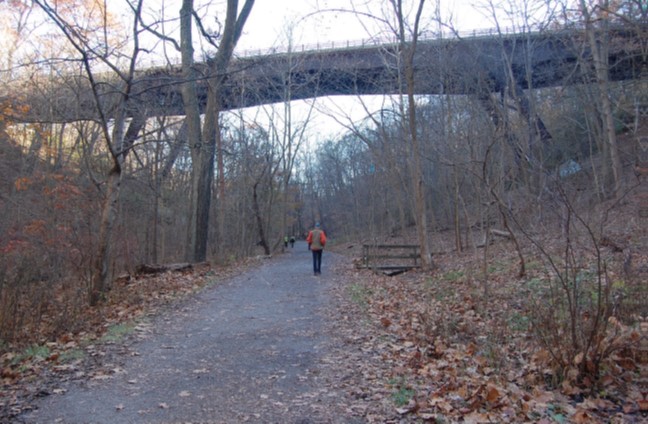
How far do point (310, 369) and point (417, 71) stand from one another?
57.7 feet

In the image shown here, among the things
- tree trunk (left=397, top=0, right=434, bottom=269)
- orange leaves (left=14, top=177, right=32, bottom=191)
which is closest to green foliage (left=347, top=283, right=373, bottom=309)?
tree trunk (left=397, top=0, right=434, bottom=269)

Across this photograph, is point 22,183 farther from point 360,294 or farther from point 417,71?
point 417,71

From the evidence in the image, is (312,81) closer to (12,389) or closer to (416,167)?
(416,167)

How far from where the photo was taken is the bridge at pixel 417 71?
15794 mm

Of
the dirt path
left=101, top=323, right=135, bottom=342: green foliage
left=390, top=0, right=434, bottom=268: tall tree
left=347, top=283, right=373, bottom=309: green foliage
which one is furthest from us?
left=390, top=0, right=434, bottom=268: tall tree

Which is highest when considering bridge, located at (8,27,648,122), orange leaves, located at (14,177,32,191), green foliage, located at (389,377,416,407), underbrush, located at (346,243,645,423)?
bridge, located at (8,27,648,122)

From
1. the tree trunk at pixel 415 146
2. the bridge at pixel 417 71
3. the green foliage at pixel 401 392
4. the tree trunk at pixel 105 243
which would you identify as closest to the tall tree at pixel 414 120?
the tree trunk at pixel 415 146

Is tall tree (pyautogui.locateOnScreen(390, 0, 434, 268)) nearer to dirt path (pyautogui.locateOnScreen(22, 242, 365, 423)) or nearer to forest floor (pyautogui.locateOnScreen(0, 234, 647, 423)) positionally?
forest floor (pyautogui.locateOnScreen(0, 234, 647, 423))

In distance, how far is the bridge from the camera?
15.8 meters

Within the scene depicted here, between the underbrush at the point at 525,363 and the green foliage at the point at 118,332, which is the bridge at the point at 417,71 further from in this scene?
the underbrush at the point at 525,363

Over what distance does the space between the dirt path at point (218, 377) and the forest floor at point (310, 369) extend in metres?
0.02

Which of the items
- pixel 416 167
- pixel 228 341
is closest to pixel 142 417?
pixel 228 341

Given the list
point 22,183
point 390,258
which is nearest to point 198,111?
point 22,183

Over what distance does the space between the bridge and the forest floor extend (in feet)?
22.0
